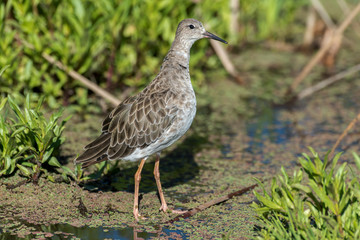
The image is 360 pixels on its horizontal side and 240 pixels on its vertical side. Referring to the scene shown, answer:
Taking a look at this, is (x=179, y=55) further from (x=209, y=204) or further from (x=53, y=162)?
(x=53, y=162)

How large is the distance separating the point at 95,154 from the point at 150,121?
2.08 feet

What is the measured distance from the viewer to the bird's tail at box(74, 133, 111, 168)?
5.31 meters

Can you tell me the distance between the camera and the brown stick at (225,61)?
920 centimetres

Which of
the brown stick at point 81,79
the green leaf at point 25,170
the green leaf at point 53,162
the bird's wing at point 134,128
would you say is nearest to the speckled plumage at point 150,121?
the bird's wing at point 134,128

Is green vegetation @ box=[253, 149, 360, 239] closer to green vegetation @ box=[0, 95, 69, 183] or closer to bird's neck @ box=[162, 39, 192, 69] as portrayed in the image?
bird's neck @ box=[162, 39, 192, 69]

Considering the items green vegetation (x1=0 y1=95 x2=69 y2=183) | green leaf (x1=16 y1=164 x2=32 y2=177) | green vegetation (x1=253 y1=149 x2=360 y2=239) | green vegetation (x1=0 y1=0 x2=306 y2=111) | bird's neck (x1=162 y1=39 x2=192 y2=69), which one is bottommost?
green vegetation (x1=253 y1=149 x2=360 y2=239)

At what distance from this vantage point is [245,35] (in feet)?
35.3

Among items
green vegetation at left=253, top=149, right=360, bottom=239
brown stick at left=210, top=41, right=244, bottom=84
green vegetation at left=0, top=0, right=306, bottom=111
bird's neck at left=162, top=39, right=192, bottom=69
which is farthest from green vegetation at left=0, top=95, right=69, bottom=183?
brown stick at left=210, top=41, right=244, bottom=84

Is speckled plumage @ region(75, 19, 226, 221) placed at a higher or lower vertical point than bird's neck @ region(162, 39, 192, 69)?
lower

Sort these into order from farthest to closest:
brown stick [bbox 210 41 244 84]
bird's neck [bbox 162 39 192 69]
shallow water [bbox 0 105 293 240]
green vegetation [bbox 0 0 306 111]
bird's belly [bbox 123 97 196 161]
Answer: brown stick [bbox 210 41 244 84] → green vegetation [bbox 0 0 306 111] → bird's neck [bbox 162 39 192 69] → bird's belly [bbox 123 97 196 161] → shallow water [bbox 0 105 293 240]

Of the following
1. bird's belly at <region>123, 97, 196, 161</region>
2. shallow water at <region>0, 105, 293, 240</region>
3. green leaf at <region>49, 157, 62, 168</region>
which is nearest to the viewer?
shallow water at <region>0, 105, 293, 240</region>

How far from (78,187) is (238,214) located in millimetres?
1634

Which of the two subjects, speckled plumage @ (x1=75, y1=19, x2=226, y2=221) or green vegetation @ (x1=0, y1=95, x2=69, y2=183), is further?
speckled plumage @ (x1=75, y1=19, x2=226, y2=221)

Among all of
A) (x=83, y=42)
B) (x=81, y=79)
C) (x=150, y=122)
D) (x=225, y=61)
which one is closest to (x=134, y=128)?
(x=150, y=122)
